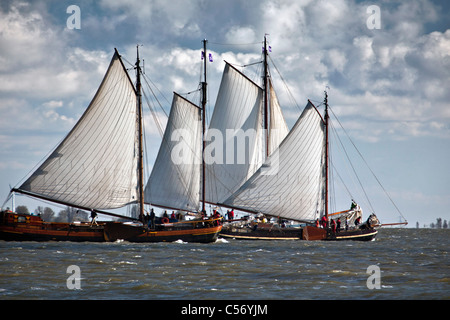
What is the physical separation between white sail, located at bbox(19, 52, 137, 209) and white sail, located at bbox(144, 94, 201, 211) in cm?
788

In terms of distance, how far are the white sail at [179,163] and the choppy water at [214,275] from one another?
1941 cm

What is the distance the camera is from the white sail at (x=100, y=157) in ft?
165

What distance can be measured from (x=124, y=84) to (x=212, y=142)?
51.2 feet

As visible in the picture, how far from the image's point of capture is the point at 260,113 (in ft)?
228

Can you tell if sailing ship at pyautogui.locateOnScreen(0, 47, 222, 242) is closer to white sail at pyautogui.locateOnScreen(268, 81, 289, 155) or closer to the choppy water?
the choppy water

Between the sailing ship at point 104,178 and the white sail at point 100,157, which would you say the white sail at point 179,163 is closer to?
the sailing ship at point 104,178

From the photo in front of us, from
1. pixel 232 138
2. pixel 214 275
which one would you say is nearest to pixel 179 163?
pixel 232 138

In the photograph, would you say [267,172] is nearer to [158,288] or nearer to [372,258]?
[372,258]

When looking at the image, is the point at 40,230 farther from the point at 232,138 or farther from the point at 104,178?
the point at 232,138

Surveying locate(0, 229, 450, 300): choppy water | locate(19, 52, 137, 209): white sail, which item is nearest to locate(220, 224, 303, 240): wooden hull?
locate(19, 52, 137, 209): white sail

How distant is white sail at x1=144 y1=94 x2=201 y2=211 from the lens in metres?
63.2
